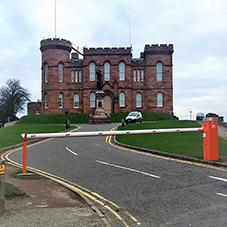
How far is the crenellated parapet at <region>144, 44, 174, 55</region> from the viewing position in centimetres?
5428

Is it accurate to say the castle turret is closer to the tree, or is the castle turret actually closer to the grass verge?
the tree

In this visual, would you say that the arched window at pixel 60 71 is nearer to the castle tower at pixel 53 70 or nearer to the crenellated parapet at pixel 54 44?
the castle tower at pixel 53 70

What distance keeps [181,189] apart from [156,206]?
1368 millimetres

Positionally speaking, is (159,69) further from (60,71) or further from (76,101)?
(60,71)

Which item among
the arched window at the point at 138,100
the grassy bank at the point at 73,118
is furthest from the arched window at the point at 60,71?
the arched window at the point at 138,100

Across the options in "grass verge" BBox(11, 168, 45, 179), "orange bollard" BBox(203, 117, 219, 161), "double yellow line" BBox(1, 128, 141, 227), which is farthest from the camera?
"orange bollard" BBox(203, 117, 219, 161)

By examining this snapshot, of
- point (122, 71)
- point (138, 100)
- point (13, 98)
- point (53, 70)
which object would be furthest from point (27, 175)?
point (13, 98)

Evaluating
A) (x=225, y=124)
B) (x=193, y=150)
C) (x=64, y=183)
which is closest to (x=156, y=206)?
(x=64, y=183)

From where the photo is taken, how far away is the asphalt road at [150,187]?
513 centimetres

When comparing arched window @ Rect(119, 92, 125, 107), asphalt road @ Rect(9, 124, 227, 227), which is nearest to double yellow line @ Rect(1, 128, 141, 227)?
asphalt road @ Rect(9, 124, 227, 227)

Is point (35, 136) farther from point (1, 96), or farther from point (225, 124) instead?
point (1, 96)

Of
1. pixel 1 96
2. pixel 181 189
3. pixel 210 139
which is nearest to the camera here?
pixel 181 189

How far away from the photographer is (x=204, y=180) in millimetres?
7598

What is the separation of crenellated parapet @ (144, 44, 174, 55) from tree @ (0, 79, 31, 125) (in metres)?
34.6
